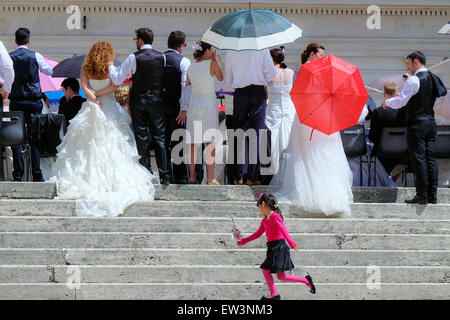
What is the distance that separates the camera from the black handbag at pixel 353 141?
11727 mm

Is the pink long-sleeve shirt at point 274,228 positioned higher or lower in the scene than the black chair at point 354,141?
lower

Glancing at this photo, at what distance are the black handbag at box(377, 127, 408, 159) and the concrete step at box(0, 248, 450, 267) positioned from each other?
2199mm

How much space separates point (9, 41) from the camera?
19328 mm

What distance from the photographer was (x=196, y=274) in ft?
29.1

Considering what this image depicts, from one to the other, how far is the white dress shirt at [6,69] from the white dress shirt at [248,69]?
252 centimetres

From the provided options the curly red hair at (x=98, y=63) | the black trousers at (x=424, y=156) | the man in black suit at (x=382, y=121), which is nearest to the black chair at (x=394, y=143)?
the man in black suit at (x=382, y=121)

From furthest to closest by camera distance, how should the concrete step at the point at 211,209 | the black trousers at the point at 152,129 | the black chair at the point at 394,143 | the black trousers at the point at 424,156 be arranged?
the black chair at the point at 394,143 < the black trousers at the point at 152,129 < the black trousers at the point at 424,156 < the concrete step at the point at 211,209

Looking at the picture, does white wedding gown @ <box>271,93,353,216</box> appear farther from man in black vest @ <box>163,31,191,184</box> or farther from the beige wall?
the beige wall

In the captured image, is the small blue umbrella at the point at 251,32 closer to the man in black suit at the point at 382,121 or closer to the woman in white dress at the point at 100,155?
the woman in white dress at the point at 100,155

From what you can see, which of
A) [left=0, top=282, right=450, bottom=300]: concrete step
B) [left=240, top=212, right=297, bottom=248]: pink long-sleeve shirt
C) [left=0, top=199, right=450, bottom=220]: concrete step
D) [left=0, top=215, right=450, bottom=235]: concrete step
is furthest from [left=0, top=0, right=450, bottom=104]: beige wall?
[left=240, top=212, right=297, bottom=248]: pink long-sleeve shirt

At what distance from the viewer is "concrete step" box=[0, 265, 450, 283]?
28.8 ft

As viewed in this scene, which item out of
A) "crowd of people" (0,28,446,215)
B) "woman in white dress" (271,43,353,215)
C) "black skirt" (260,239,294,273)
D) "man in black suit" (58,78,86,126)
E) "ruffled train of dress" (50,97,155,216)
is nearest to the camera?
"black skirt" (260,239,294,273)

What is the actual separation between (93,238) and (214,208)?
1448 mm
